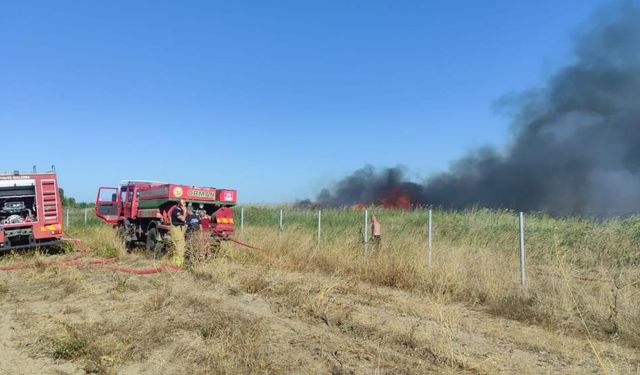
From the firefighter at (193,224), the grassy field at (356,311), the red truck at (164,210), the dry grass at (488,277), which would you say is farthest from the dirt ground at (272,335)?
the red truck at (164,210)

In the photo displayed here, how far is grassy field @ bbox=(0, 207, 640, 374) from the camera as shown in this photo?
539 cm

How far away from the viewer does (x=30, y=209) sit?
1650cm

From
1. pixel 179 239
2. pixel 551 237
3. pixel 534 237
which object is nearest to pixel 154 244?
pixel 179 239

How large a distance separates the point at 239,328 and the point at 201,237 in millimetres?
6696

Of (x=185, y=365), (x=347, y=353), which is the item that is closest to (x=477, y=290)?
(x=347, y=353)

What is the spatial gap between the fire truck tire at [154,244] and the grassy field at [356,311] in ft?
3.86

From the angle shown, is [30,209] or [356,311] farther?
[30,209]

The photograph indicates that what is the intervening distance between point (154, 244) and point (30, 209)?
14.9 feet

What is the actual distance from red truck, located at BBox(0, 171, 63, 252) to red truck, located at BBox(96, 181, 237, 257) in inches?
91.3

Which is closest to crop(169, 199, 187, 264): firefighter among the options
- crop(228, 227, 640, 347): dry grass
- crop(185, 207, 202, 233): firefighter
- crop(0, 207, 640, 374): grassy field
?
crop(185, 207, 202, 233): firefighter

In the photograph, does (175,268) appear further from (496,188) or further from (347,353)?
(496,188)

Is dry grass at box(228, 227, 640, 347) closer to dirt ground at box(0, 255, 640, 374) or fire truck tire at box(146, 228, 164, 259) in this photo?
dirt ground at box(0, 255, 640, 374)

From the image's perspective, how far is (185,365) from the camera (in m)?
5.25

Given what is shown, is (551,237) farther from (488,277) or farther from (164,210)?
(164,210)
